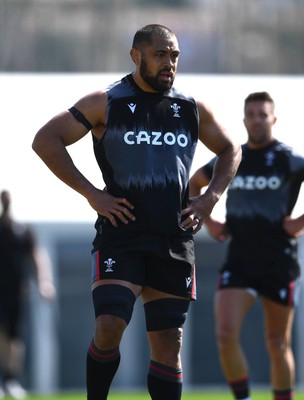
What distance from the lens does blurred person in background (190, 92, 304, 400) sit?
8711mm

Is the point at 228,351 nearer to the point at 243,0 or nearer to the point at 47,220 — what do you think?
the point at 47,220

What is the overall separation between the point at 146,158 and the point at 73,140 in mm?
422

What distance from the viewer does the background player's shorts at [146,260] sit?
259 inches

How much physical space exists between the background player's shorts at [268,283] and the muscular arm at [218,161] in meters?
1.96

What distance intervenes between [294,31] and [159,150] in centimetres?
1652

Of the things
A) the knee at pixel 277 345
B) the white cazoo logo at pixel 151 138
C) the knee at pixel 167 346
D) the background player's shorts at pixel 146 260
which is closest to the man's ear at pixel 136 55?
the white cazoo logo at pixel 151 138

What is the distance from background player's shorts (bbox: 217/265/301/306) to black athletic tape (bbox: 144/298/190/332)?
7.17ft

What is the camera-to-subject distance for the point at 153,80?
665cm

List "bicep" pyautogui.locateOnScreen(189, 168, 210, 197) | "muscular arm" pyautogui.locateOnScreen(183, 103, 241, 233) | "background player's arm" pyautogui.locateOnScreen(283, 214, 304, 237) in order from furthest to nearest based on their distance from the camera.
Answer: "bicep" pyautogui.locateOnScreen(189, 168, 210, 197) → "background player's arm" pyautogui.locateOnScreen(283, 214, 304, 237) → "muscular arm" pyautogui.locateOnScreen(183, 103, 241, 233)

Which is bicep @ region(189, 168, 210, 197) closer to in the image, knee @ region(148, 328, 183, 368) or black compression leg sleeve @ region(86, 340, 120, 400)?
knee @ region(148, 328, 183, 368)

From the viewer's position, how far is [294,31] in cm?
2266

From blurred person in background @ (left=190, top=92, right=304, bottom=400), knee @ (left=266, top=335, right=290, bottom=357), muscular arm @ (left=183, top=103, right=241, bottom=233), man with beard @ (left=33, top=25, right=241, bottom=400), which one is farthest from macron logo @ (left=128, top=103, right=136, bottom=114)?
knee @ (left=266, top=335, right=290, bottom=357)

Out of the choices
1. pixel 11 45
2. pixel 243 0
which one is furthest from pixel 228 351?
pixel 243 0

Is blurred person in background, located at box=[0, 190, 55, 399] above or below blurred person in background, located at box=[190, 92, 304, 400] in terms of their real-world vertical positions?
below
